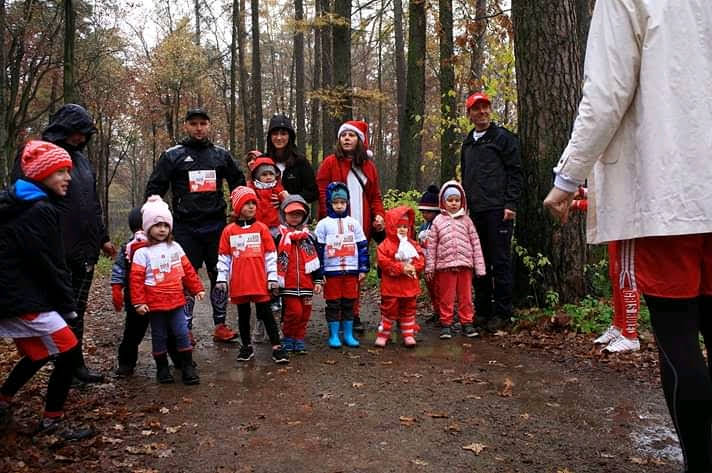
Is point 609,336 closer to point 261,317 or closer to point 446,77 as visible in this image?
point 261,317

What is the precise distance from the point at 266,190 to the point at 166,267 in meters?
2.06

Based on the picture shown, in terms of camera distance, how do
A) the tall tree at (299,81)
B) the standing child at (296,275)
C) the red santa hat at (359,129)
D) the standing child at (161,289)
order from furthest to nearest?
the tall tree at (299,81) < the red santa hat at (359,129) < the standing child at (296,275) < the standing child at (161,289)

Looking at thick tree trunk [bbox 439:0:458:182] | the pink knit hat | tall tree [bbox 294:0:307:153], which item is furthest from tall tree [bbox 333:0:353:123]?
tall tree [bbox 294:0:307:153]

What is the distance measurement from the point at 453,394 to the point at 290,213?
2.63m

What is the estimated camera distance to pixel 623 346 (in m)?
5.61

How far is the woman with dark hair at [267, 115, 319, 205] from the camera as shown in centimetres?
729

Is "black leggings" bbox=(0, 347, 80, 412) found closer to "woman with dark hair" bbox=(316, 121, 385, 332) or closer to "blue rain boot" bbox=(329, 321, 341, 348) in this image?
"blue rain boot" bbox=(329, 321, 341, 348)

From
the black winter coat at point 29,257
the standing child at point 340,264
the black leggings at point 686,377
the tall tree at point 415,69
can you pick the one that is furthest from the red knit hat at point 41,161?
the tall tree at point 415,69

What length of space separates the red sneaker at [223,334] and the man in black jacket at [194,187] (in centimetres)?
44

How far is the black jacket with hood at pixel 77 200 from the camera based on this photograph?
196 inches

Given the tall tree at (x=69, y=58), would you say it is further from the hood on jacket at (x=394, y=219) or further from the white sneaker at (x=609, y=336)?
the white sneaker at (x=609, y=336)

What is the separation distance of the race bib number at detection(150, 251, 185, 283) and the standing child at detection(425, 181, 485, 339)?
2810 millimetres

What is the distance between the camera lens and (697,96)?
8.46ft

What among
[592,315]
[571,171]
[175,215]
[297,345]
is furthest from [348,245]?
[571,171]
